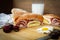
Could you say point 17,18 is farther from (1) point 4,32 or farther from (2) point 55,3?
(2) point 55,3

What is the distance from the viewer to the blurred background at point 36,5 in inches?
45.9

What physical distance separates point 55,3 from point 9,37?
651 mm

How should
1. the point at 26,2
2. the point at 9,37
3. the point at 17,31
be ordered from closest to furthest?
the point at 9,37 < the point at 17,31 < the point at 26,2

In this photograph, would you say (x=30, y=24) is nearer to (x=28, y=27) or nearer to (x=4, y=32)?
(x=28, y=27)

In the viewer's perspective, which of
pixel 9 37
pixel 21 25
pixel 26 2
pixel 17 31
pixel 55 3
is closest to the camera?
pixel 9 37

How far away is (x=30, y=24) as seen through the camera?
0.95 meters

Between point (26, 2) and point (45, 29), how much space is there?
737 mm

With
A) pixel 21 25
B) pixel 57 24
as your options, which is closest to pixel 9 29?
pixel 21 25

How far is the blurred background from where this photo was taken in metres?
1.17

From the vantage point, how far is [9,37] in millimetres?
720

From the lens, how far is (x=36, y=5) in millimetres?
1160

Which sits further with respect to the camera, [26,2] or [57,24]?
[26,2]

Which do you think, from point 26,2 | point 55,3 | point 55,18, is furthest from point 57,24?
point 26,2

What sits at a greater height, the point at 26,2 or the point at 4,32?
the point at 26,2
